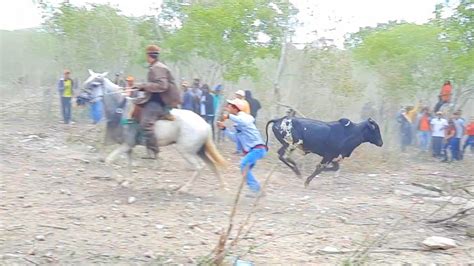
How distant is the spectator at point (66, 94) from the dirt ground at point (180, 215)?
4.05 m

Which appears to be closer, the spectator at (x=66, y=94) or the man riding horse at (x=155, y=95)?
the man riding horse at (x=155, y=95)

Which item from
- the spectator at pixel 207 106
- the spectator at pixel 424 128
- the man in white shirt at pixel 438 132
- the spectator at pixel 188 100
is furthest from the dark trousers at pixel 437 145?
the spectator at pixel 188 100

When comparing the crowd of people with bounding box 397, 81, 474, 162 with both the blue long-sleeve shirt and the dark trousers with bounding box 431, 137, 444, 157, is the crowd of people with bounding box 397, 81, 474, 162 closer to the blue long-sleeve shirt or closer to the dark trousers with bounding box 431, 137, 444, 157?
the dark trousers with bounding box 431, 137, 444, 157

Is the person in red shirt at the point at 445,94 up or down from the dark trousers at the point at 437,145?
up

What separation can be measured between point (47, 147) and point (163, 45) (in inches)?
285

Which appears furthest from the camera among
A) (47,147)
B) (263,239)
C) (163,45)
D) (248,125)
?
(163,45)

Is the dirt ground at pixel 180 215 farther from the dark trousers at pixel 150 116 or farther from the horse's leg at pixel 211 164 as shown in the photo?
the dark trousers at pixel 150 116

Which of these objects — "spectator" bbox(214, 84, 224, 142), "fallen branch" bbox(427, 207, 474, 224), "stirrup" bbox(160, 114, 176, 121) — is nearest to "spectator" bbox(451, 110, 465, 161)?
"spectator" bbox(214, 84, 224, 142)

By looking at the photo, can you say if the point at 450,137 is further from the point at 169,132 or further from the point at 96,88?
the point at 96,88

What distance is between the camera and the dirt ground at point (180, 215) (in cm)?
651

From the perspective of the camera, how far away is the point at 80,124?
17016 mm

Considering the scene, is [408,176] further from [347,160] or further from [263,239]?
[263,239]

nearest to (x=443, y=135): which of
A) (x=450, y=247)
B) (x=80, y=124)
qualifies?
(x=80, y=124)

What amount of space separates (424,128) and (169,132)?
38.2 ft
